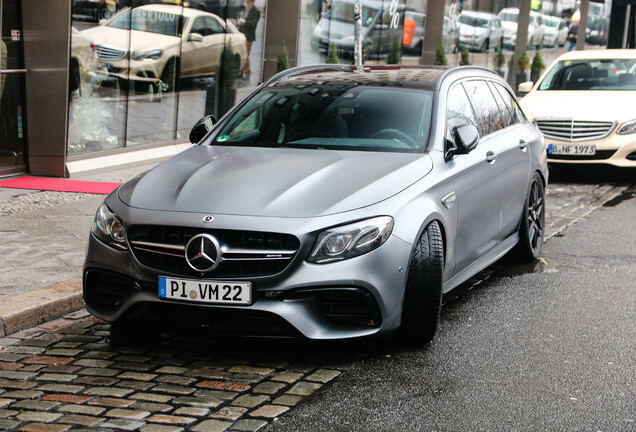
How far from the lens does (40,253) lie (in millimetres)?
7824

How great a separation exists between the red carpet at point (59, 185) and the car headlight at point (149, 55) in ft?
Answer: 9.28

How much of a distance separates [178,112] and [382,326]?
431 inches

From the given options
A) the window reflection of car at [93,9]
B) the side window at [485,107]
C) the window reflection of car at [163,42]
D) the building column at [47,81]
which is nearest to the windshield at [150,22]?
the window reflection of car at [163,42]

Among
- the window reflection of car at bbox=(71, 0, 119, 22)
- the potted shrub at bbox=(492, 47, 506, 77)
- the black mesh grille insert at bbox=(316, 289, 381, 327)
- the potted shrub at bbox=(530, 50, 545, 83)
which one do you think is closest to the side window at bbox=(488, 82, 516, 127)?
the black mesh grille insert at bbox=(316, 289, 381, 327)

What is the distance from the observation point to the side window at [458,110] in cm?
667

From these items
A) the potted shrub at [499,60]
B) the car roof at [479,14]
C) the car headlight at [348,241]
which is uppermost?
the car roof at [479,14]

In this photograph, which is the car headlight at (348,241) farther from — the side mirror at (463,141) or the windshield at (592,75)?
the windshield at (592,75)

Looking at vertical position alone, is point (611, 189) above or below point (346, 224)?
below

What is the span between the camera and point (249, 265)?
5188 mm

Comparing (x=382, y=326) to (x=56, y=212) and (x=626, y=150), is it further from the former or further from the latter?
(x=626, y=150)

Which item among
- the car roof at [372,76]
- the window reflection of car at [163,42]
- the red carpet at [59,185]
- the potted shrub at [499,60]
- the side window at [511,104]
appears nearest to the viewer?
the car roof at [372,76]

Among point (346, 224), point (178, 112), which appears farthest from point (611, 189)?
point (346, 224)

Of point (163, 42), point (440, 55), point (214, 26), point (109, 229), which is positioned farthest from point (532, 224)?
point (440, 55)

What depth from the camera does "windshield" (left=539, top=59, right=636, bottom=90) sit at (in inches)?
578
